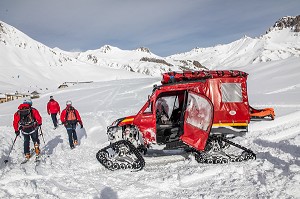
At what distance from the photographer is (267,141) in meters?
9.08

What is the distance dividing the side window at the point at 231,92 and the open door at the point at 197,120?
0.83 m

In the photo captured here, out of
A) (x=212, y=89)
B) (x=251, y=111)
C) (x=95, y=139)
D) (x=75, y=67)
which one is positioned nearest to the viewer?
(x=212, y=89)

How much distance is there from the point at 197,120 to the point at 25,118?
5.59 meters

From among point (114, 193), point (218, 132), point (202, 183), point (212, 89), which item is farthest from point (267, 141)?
point (114, 193)

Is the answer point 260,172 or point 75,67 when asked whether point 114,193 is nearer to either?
point 260,172

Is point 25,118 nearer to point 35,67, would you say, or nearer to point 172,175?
point 172,175

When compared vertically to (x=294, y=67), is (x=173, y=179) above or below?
below

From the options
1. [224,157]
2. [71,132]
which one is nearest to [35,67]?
[71,132]

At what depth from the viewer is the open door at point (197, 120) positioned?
7625 mm

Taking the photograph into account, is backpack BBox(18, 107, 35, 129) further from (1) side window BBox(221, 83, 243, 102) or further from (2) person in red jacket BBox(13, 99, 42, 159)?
(1) side window BBox(221, 83, 243, 102)

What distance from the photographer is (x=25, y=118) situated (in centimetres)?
959

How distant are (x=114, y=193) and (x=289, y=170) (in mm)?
3771

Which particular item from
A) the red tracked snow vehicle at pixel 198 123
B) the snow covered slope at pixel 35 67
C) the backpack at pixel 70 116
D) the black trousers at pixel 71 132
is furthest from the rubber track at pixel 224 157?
the snow covered slope at pixel 35 67

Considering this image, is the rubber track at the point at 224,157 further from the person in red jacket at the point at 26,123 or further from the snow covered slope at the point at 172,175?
the person in red jacket at the point at 26,123
